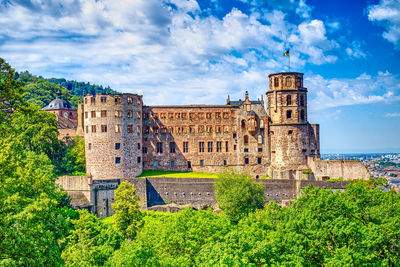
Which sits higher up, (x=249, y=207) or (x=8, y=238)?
(x=8, y=238)

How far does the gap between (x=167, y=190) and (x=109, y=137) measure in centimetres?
1176

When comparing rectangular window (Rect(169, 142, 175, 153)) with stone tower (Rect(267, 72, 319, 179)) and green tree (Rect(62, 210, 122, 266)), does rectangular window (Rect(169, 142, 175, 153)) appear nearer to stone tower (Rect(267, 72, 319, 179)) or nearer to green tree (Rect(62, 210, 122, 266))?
stone tower (Rect(267, 72, 319, 179))

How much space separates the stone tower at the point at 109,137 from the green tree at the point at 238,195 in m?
15.2

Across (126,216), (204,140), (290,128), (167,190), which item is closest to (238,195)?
(167,190)

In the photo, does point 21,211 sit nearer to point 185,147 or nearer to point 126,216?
point 126,216

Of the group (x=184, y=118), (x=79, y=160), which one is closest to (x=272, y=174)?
(x=184, y=118)

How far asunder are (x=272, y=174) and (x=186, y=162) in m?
14.8

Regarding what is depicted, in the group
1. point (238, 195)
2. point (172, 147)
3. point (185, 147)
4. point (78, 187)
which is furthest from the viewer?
point (185, 147)

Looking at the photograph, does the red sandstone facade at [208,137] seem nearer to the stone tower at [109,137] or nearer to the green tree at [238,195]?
the stone tower at [109,137]

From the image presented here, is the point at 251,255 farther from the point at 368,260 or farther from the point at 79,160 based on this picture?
the point at 79,160

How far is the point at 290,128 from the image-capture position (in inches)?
2379

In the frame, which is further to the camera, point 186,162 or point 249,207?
point 186,162

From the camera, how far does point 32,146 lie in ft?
184

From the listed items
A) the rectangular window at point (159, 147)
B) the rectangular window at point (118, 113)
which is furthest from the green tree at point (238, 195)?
the rectangular window at point (118, 113)
